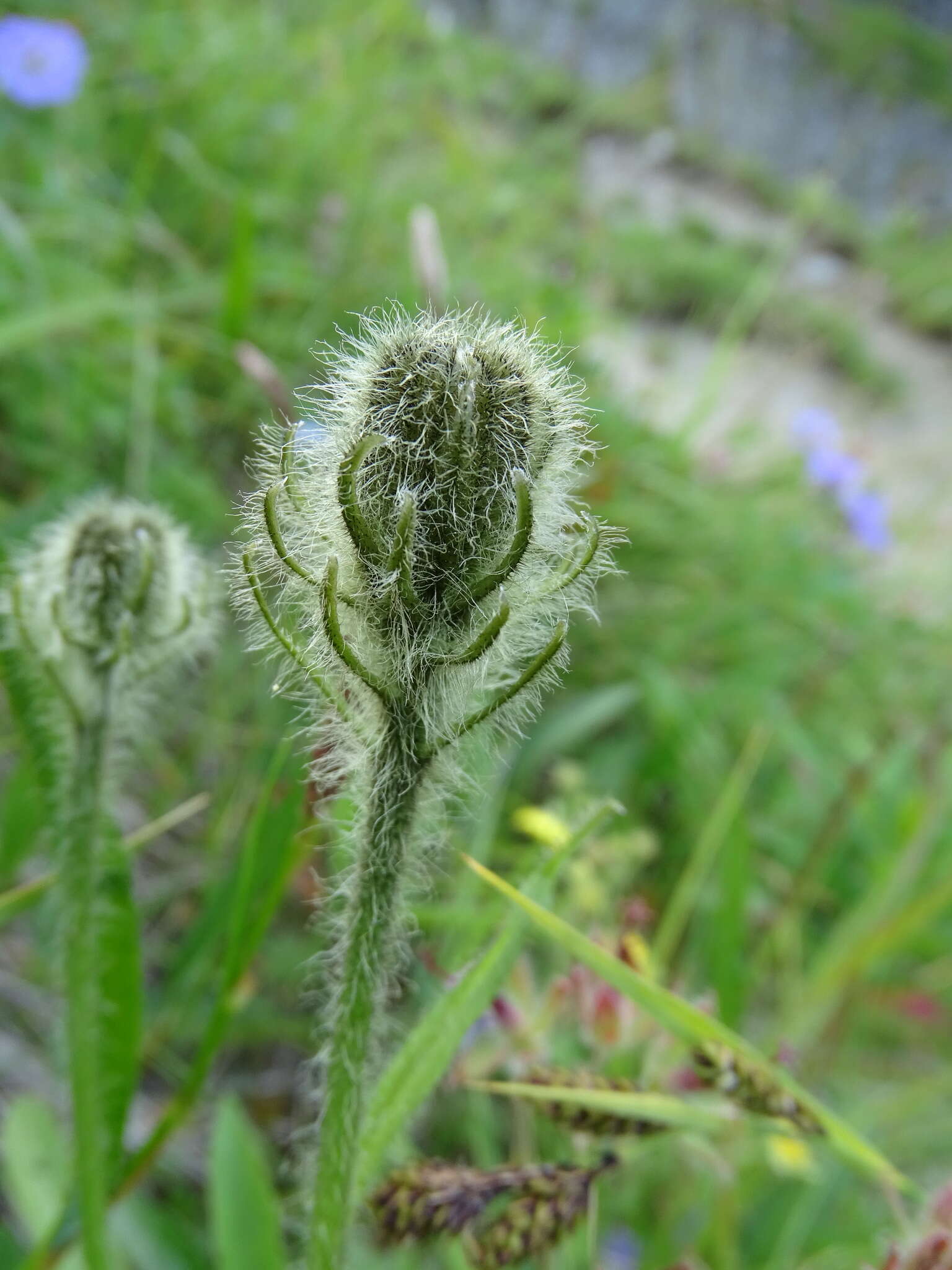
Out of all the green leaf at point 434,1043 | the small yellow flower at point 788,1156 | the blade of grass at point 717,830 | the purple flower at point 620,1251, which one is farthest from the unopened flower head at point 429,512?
the purple flower at point 620,1251

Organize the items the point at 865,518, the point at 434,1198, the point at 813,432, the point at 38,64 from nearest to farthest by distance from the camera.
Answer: the point at 434,1198 → the point at 38,64 → the point at 865,518 → the point at 813,432

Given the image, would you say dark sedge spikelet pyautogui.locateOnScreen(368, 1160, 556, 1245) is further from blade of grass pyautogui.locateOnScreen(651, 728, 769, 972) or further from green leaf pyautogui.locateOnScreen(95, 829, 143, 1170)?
blade of grass pyautogui.locateOnScreen(651, 728, 769, 972)

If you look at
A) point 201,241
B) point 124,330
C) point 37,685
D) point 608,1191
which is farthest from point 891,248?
point 37,685

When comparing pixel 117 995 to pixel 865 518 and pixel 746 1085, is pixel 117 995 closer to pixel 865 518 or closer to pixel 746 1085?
pixel 746 1085

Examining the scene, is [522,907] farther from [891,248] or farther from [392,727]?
[891,248]

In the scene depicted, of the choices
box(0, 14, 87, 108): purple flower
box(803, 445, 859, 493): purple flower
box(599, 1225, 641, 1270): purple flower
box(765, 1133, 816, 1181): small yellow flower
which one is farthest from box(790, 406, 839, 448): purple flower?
box(599, 1225, 641, 1270): purple flower

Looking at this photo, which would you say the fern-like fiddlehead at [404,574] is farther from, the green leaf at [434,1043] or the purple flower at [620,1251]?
the purple flower at [620,1251]

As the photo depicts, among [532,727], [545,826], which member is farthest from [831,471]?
[545,826]
